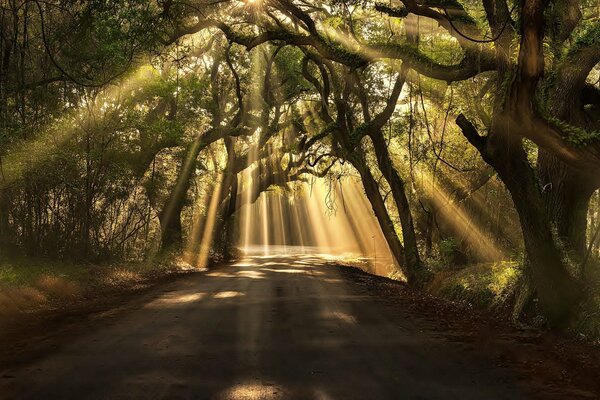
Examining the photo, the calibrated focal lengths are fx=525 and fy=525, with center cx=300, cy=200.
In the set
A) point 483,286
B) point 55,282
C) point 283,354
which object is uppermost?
point 55,282

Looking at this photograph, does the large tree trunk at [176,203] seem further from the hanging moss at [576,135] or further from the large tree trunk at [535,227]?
the hanging moss at [576,135]

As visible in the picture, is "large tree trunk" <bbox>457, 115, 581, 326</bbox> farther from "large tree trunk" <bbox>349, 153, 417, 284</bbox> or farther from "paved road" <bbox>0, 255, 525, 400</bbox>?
"large tree trunk" <bbox>349, 153, 417, 284</bbox>

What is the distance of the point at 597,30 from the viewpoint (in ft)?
29.6

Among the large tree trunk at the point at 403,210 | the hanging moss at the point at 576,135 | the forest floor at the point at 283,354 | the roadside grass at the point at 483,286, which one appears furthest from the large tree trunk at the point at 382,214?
the hanging moss at the point at 576,135

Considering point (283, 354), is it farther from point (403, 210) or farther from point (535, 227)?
point (403, 210)

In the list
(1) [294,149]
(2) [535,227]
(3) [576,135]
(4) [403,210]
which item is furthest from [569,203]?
(1) [294,149]

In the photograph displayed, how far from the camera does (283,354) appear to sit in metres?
6.32

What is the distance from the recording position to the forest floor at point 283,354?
499cm

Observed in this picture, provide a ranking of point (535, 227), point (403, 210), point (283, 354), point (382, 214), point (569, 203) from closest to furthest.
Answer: point (283, 354)
point (535, 227)
point (569, 203)
point (403, 210)
point (382, 214)

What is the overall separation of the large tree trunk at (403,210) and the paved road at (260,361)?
723 cm

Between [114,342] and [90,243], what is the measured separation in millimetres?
10365

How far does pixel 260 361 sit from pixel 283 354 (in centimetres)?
43

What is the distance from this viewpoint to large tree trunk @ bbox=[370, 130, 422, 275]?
16.9 meters

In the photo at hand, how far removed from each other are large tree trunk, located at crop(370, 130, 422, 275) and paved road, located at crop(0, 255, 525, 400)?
284 inches
